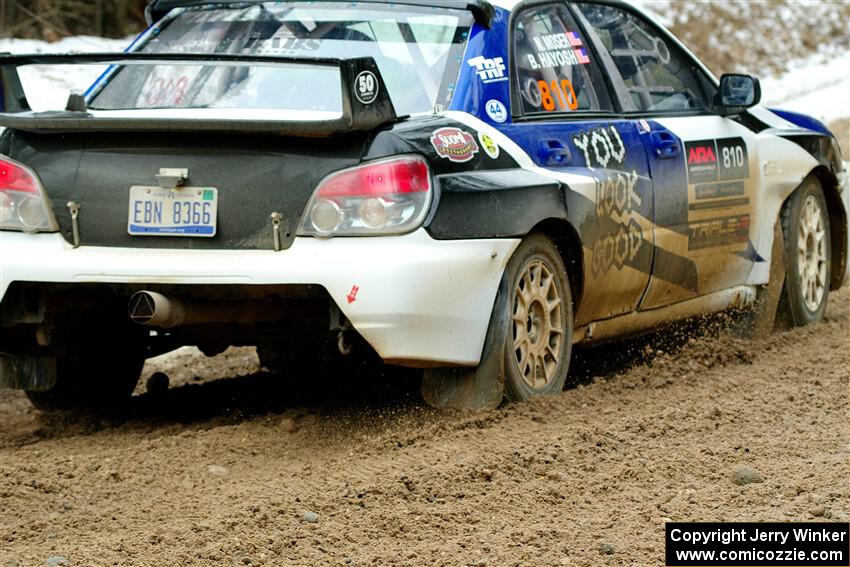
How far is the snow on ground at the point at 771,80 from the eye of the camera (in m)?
12.8

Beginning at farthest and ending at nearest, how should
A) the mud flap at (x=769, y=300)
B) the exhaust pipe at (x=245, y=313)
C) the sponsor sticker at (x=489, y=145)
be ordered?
the mud flap at (x=769, y=300), the sponsor sticker at (x=489, y=145), the exhaust pipe at (x=245, y=313)

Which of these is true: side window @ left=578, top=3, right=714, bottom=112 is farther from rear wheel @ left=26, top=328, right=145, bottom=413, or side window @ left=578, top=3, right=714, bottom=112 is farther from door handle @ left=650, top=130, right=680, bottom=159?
rear wheel @ left=26, top=328, right=145, bottom=413

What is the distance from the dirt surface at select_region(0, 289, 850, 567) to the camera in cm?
431

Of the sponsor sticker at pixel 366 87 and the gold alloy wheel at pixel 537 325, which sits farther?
the gold alloy wheel at pixel 537 325

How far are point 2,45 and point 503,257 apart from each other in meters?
11.1

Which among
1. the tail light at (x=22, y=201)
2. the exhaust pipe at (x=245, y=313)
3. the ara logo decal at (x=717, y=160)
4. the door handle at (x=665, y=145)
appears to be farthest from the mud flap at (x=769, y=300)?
the tail light at (x=22, y=201)

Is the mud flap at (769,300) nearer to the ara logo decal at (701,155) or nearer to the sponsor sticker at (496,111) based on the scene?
the ara logo decal at (701,155)

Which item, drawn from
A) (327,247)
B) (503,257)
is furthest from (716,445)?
(327,247)

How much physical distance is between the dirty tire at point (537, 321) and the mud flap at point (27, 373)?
1.65 metres

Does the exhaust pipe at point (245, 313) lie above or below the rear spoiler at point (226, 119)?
below

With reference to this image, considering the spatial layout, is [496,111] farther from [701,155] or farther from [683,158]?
[701,155]

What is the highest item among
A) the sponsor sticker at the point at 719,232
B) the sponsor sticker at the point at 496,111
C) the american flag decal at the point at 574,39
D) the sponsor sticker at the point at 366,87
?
the american flag decal at the point at 574,39
